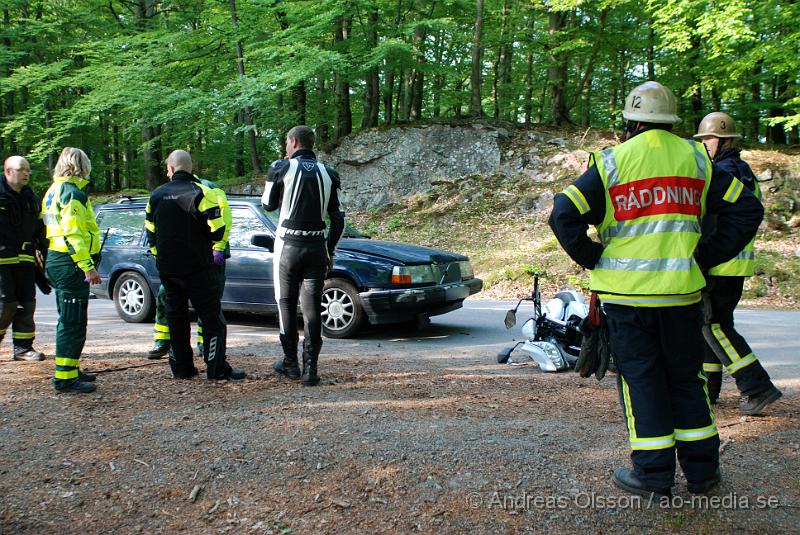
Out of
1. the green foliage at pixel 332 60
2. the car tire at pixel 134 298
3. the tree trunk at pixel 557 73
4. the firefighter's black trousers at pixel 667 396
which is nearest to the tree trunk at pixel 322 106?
the green foliage at pixel 332 60

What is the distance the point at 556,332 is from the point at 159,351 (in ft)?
12.9

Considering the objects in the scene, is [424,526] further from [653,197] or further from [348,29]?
[348,29]

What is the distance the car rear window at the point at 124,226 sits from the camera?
31.2 ft

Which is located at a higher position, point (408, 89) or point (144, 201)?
point (408, 89)

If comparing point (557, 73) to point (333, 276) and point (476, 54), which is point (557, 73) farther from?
point (333, 276)

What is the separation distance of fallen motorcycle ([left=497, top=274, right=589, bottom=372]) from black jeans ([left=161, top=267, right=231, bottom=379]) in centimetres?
265

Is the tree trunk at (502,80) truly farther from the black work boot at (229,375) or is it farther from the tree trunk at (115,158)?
the black work boot at (229,375)

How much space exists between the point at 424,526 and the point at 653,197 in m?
1.84

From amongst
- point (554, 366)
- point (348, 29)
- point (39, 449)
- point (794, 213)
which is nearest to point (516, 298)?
point (554, 366)

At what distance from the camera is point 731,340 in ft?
14.5

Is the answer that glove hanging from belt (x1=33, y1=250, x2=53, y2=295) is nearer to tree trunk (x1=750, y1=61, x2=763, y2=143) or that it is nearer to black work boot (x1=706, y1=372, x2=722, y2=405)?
black work boot (x1=706, y1=372, x2=722, y2=405)

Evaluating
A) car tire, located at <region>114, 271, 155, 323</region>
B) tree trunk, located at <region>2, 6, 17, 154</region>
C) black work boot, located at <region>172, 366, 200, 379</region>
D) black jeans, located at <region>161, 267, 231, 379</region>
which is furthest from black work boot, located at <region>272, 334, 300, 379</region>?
tree trunk, located at <region>2, 6, 17, 154</region>

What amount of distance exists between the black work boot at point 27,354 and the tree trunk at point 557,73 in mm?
17791

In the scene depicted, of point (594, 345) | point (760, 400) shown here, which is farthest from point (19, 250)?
point (760, 400)
